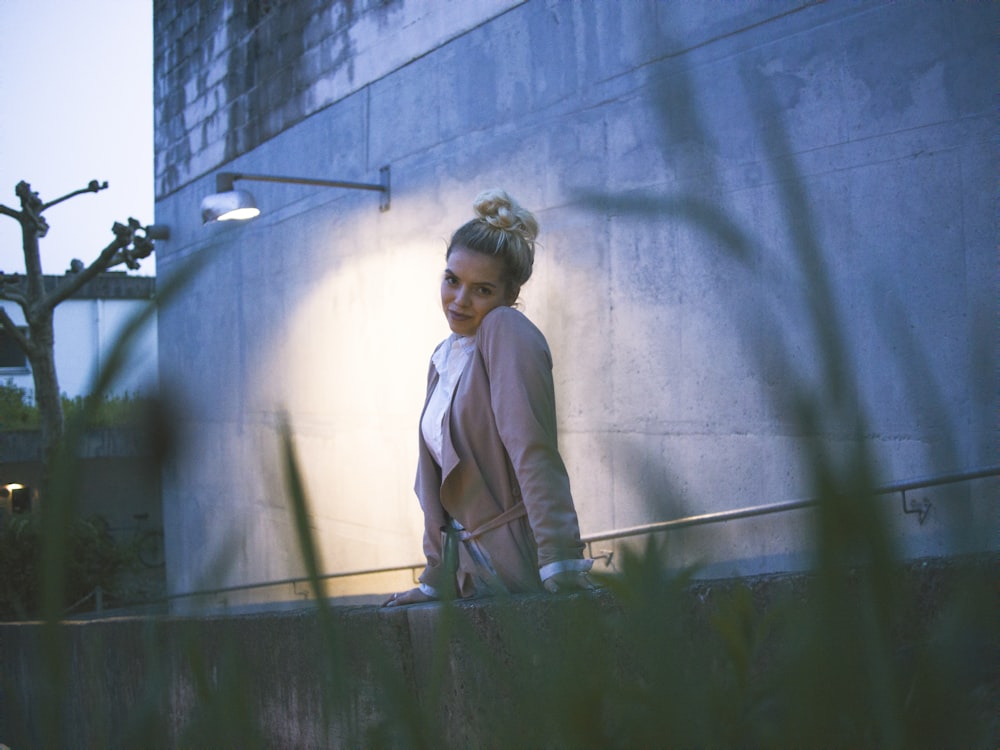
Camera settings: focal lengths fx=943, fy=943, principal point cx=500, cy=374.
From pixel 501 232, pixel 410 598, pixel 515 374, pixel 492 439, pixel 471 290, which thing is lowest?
pixel 410 598

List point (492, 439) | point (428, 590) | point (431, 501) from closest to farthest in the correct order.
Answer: point (428, 590) → point (492, 439) → point (431, 501)

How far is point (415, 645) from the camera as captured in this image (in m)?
1.44

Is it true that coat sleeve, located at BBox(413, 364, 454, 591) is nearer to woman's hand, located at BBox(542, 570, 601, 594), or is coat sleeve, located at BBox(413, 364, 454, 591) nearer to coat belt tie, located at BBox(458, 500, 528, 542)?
coat belt tie, located at BBox(458, 500, 528, 542)

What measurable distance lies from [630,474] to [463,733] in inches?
12.3

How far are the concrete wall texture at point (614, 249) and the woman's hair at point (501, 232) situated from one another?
0.63ft

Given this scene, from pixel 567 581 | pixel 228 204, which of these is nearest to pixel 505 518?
pixel 567 581

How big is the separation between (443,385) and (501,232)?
38cm

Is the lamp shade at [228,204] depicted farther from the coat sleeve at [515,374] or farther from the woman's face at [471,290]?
the coat sleeve at [515,374]

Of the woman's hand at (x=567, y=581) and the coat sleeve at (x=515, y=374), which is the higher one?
the coat sleeve at (x=515, y=374)

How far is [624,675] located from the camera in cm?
30

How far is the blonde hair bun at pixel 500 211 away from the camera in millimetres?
2166

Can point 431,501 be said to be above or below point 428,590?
above

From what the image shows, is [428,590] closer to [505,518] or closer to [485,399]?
[505,518]

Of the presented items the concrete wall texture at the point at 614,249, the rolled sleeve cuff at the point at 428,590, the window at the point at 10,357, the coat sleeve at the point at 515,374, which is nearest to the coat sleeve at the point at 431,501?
the rolled sleeve cuff at the point at 428,590
